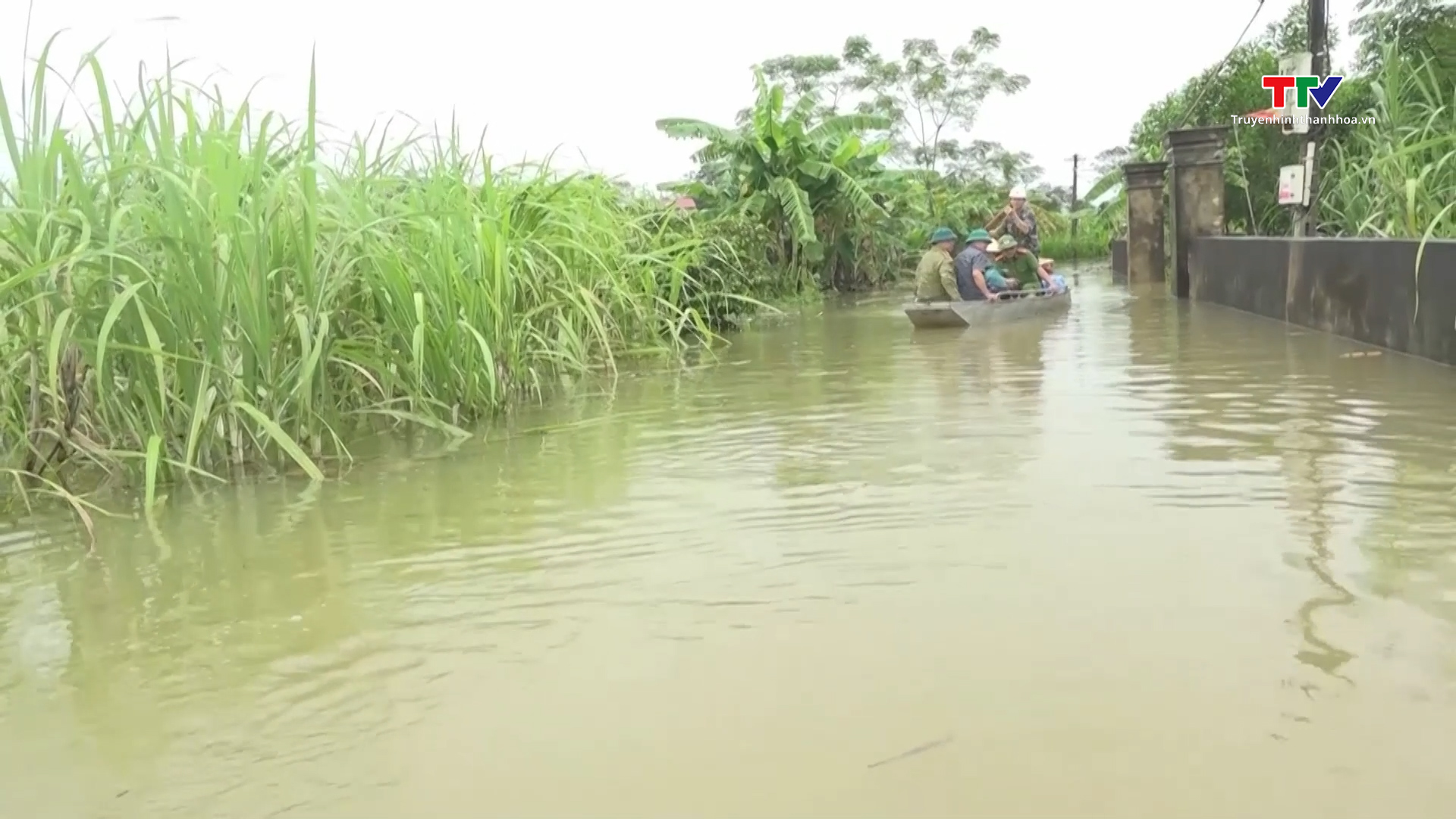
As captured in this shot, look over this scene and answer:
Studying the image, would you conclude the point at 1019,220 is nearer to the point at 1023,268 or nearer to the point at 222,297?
the point at 1023,268

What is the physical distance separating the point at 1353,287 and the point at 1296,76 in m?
2.79

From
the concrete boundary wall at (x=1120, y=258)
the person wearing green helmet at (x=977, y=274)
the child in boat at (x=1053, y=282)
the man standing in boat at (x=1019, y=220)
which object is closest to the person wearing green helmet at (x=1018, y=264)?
the child in boat at (x=1053, y=282)

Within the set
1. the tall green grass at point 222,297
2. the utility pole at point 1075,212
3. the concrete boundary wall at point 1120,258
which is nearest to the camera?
the tall green grass at point 222,297

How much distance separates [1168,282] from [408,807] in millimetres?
14726

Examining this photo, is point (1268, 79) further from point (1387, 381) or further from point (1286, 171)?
point (1387, 381)

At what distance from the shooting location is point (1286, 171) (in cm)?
1044

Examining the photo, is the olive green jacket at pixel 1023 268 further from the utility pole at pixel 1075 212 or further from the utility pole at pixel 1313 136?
the utility pole at pixel 1075 212

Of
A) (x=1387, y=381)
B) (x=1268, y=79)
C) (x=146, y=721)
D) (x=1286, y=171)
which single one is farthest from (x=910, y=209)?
(x=146, y=721)

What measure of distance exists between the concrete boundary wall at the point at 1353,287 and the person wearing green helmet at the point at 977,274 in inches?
90.1

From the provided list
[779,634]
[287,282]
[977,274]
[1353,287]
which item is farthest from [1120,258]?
[779,634]

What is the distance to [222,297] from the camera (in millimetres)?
4605

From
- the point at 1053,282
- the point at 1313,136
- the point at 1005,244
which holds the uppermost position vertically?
the point at 1313,136

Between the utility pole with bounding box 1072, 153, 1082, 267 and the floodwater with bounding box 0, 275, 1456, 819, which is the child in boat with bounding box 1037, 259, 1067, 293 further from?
the utility pole with bounding box 1072, 153, 1082, 267

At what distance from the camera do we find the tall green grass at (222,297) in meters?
4.41
